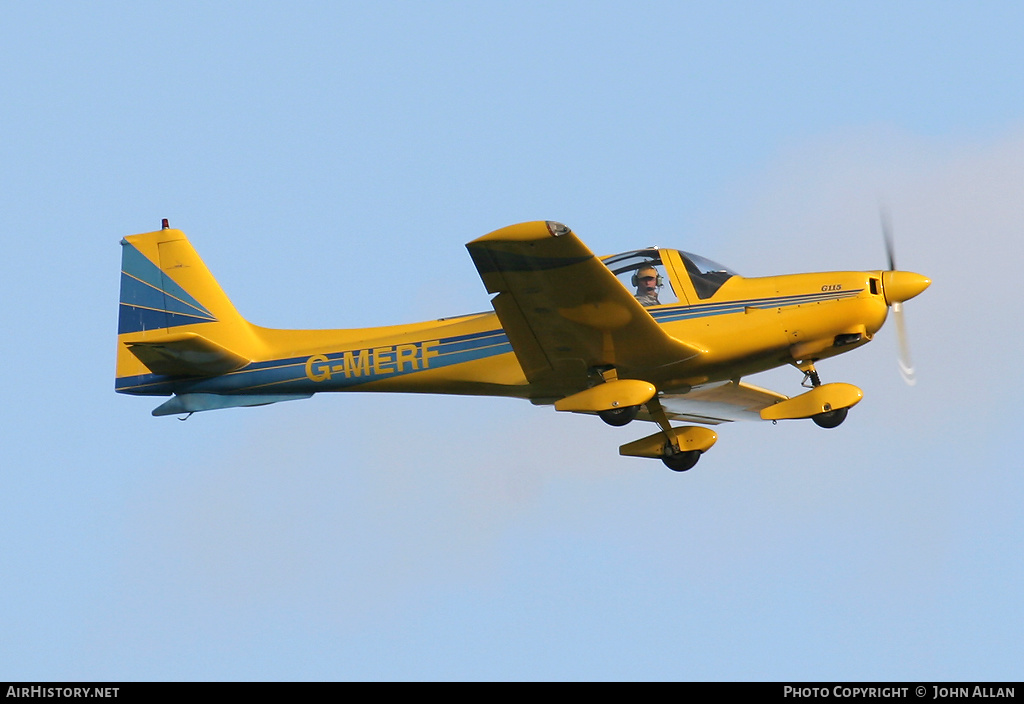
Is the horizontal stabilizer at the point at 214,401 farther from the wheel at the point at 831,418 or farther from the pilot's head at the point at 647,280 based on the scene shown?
the wheel at the point at 831,418

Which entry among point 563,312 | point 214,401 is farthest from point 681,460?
point 214,401

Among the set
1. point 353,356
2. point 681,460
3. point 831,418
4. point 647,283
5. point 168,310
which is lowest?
point 681,460

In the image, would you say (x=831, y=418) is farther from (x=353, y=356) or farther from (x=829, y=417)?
(x=353, y=356)

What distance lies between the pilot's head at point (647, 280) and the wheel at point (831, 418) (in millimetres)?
2139

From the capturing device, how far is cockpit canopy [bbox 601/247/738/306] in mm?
14922

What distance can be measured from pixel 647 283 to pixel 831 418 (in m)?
2.37

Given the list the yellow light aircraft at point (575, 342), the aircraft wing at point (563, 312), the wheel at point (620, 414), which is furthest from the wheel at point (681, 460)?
the wheel at point (620, 414)

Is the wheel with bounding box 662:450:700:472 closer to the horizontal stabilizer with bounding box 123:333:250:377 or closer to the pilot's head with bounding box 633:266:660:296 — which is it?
the pilot's head with bounding box 633:266:660:296

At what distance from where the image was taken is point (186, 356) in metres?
16.2

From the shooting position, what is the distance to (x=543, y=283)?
13.9 meters
